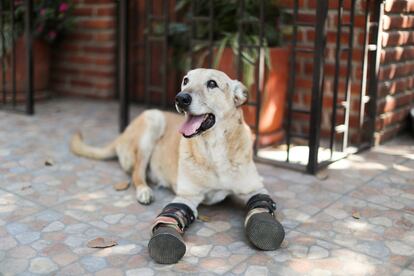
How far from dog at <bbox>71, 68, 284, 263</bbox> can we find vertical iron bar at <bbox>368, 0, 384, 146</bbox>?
5.54 ft

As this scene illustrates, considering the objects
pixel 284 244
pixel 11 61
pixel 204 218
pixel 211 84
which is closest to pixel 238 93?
pixel 211 84

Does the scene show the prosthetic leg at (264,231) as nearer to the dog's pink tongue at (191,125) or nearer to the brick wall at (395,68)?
the dog's pink tongue at (191,125)

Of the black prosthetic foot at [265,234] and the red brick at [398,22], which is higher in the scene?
the red brick at [398,22]

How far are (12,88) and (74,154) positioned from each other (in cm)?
198

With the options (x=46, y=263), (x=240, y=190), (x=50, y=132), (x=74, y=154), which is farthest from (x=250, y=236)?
(x=50, y=132)

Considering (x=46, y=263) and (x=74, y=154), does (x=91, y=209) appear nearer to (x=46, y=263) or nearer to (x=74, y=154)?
(x=46, y=263)

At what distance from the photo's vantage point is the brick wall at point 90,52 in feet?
20.5

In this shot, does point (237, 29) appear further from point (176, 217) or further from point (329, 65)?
point (176, 217)

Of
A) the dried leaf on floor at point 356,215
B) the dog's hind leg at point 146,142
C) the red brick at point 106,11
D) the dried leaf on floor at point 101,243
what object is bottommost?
the dried leaf on floor at point 101,243

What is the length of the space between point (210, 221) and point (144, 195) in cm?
49

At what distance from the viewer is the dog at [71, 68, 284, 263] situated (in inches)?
103

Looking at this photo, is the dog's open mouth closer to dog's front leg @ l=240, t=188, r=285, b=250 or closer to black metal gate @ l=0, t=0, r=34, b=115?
dog's front leg @ l=240, t=188, r=285, b=250

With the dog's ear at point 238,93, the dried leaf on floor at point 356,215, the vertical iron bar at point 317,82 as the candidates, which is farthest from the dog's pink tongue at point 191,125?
the vertical iron bar at point 317,82

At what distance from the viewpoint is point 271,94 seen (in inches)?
177
